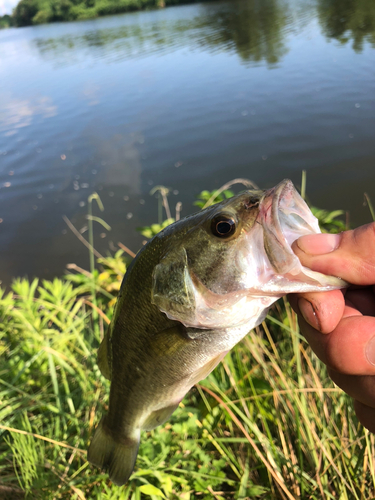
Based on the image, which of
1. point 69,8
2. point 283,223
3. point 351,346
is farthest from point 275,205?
point 69,8

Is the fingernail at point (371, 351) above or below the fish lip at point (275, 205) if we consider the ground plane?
below

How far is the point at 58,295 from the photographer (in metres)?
3.77

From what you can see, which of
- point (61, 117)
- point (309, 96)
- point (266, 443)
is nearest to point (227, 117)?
point (309, 96)

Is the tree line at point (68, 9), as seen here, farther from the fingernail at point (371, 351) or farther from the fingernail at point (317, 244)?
the fingernail at point (371, 351)

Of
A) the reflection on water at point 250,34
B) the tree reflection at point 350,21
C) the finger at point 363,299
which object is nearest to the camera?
the finger at point 363,299

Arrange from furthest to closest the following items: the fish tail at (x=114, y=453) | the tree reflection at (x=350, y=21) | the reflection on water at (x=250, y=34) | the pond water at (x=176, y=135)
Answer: the reflection on water at (x=250, y=34) < the tree reflection at (x=350, y=21) < the pond water at (x=176, y=135) < the fish tail at (x=114, y=453)

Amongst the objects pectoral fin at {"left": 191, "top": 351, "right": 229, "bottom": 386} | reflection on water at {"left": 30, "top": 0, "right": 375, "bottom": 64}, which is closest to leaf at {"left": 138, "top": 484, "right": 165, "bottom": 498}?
pectoral fin at {"left": 191, "top": 351, "right": 229, "bottom": 386}

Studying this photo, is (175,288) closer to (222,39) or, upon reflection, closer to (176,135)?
(176,135)

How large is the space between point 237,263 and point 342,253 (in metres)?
0.45

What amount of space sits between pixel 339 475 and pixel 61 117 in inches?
579

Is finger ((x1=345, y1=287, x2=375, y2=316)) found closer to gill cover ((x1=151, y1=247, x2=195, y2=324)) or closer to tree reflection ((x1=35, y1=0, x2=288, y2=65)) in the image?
gill cover ((x1=151, y1=247, x2=195, y2=324))

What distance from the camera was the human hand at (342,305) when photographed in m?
1.37

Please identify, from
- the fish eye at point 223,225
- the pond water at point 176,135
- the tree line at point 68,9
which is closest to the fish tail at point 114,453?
the fish eye at point 223,225

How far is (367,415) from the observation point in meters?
1.71
